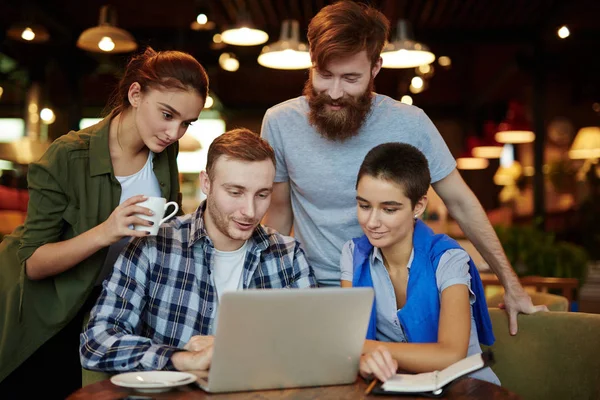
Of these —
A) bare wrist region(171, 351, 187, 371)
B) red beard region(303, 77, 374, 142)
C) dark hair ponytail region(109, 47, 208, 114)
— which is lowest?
bare wrist region(171, 351, 187, 371)

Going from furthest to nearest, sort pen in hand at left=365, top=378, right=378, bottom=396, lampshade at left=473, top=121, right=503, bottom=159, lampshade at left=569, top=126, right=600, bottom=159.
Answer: lampshade at left=473, top=121, right=503, bottom=159
lampshade at left=569, top=126, right=600, bottom=159
pen in hand at left=365, top=378, right=378, bottom=396

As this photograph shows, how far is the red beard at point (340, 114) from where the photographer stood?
98.5 inches

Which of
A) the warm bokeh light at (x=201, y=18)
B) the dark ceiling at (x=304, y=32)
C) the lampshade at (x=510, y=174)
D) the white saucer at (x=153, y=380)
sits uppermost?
the dark ceiling at (x=304, y=32)

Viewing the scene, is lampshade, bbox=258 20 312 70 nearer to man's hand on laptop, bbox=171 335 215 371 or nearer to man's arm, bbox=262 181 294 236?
man's arm, bbox=262 181 294 236

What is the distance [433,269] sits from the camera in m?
2.21

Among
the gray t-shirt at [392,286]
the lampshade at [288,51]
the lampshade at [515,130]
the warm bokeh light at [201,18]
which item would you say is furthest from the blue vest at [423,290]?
the lampshade at [515,130]

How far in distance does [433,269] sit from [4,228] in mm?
5588

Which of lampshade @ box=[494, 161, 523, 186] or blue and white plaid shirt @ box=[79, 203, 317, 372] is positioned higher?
lampshade @ box=[494, 161, 523, 186]

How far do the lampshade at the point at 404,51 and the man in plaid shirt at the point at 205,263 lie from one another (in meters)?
3.48

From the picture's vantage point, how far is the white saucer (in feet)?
5.49

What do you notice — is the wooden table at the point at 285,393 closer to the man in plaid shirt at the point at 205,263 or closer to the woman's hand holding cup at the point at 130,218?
the man in plaid shirt at the point at 205,263

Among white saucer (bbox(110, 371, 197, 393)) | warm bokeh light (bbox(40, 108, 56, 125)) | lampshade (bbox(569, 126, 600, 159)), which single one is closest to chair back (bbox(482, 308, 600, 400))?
white saucer (bbox(110, 371, 197, 393))

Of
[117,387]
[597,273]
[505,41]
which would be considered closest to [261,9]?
[505,41]

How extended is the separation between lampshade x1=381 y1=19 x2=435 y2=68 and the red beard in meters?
3.07
